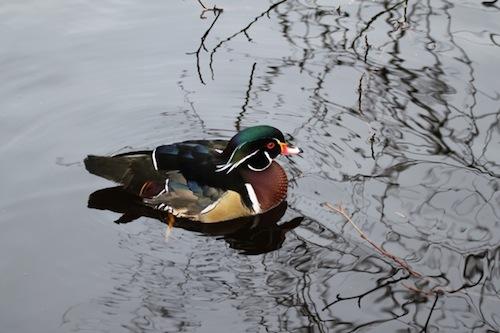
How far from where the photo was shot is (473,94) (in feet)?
24.0

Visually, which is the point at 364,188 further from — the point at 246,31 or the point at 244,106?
the point at 246,31

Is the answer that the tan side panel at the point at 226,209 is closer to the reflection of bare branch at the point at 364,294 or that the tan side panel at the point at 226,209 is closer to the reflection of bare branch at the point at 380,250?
the reflection of bare branch at the point at 380,250

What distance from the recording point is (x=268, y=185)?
20.9 feet

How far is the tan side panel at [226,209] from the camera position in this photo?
623cm

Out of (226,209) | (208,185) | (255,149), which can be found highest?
(255,149)

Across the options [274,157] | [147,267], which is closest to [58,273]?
[147,267]

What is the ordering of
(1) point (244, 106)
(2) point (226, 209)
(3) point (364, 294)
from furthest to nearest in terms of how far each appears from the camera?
(1) point (244, 106)
(2) point (226, 209)
(3) point (364, 294)

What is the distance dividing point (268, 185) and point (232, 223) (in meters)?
0.35

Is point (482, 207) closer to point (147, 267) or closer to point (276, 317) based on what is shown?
point (276, 317)

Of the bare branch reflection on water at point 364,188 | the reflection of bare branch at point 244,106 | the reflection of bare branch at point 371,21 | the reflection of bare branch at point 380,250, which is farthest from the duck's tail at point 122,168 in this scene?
the reflection of bare branch at point 371,21

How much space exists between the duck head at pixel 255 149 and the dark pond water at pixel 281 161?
0.26 metres

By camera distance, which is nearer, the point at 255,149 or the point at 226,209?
the point at 226,209

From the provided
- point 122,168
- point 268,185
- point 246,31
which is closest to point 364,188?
point 268,185

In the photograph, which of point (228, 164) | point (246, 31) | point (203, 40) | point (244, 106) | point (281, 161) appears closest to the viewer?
point (228, 164)
